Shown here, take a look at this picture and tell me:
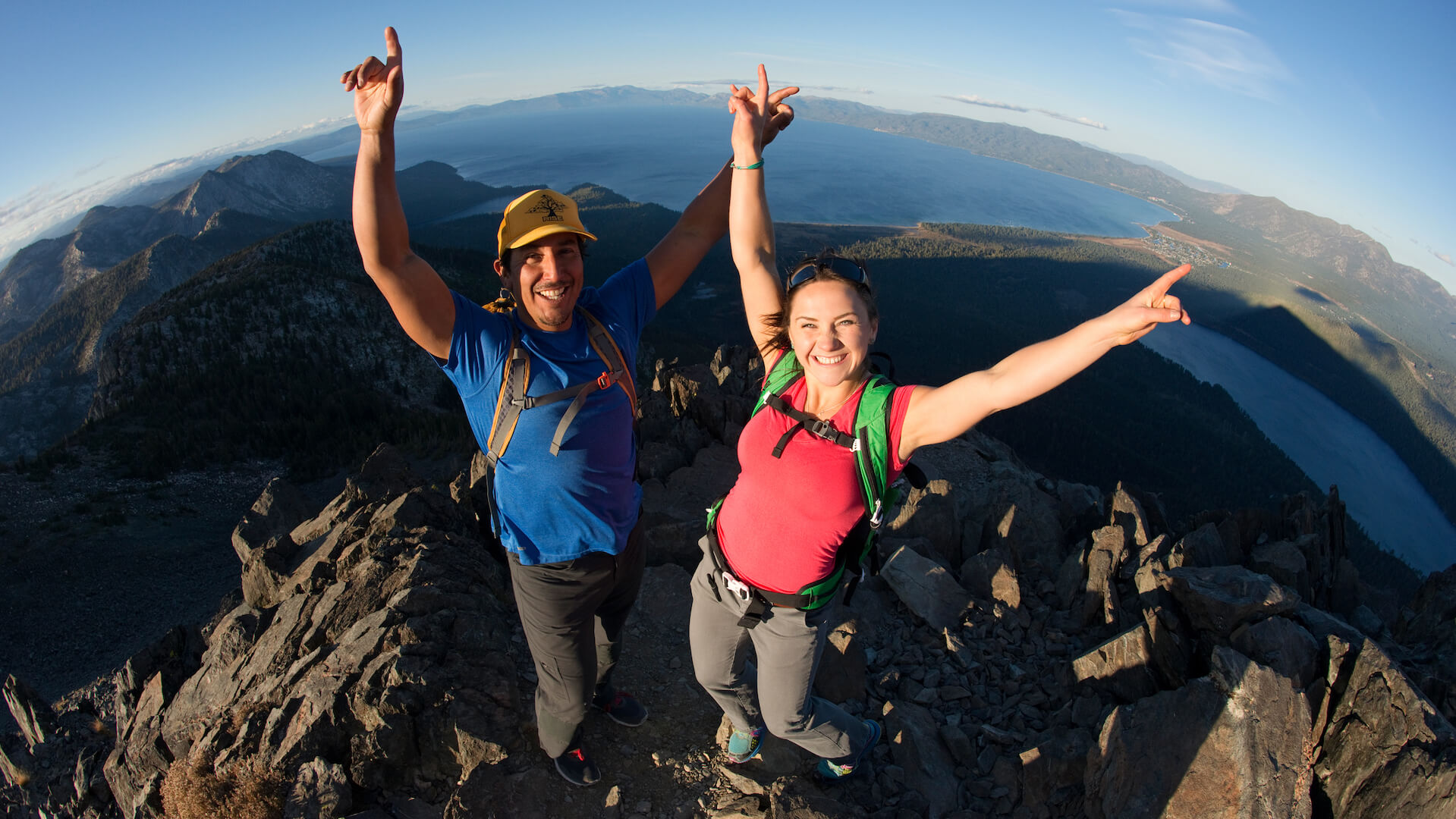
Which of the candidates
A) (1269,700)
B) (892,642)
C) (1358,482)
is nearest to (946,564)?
(892,642)

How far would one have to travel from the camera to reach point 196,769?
16.2 feet

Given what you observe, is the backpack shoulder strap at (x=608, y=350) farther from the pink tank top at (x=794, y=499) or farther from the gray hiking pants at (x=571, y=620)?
the gray hiking pants at (x=571, y=620)

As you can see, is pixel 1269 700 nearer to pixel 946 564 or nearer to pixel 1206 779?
pixel 1206 779

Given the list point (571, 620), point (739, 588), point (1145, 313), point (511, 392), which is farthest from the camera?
point (571, 620)

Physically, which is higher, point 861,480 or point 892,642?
point 861,480

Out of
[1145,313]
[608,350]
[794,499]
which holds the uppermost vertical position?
[1145,313]

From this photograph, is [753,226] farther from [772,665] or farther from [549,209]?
[772,665]

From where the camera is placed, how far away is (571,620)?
3834 mm

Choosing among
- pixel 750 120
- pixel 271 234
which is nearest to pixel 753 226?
pixel 750 120

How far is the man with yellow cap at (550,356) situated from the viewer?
284cm

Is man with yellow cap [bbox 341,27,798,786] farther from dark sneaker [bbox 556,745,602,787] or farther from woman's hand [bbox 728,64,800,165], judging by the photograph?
dark sneaker [bbox 556,745,602,787]

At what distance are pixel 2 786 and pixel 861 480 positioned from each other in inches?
461

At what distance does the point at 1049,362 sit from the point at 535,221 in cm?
266

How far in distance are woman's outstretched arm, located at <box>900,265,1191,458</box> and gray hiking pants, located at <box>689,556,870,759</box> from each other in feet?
4.81
